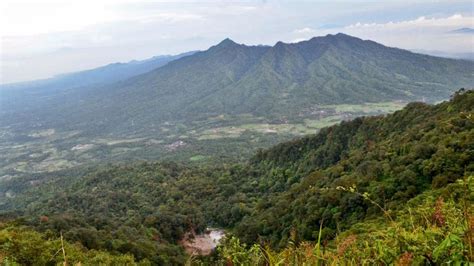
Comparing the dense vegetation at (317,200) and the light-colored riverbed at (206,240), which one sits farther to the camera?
the light-colored riverbed at (206,240)

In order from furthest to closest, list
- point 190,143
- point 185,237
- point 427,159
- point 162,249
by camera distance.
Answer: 1. point 190,143
2. point 185,237
3. point 162,249
4. point 427,159

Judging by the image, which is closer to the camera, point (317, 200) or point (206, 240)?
point (317, 200)

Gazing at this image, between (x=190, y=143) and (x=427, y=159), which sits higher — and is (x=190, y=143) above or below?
below

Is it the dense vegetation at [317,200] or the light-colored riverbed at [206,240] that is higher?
the dense vegetation at [317,200]

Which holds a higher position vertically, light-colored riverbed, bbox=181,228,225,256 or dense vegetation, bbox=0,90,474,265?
dense vegetation, bbox=0,90,474,265

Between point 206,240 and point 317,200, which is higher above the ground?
point 317,200

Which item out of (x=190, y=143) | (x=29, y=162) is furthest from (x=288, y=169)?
(x=29, y=162)

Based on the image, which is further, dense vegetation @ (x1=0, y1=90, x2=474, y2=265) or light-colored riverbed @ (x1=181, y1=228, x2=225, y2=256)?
light-colored riverbed @ (x1=181, y1=228, x2=225, y2=256)

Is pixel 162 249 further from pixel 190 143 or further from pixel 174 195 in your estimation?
pixel 190 143
